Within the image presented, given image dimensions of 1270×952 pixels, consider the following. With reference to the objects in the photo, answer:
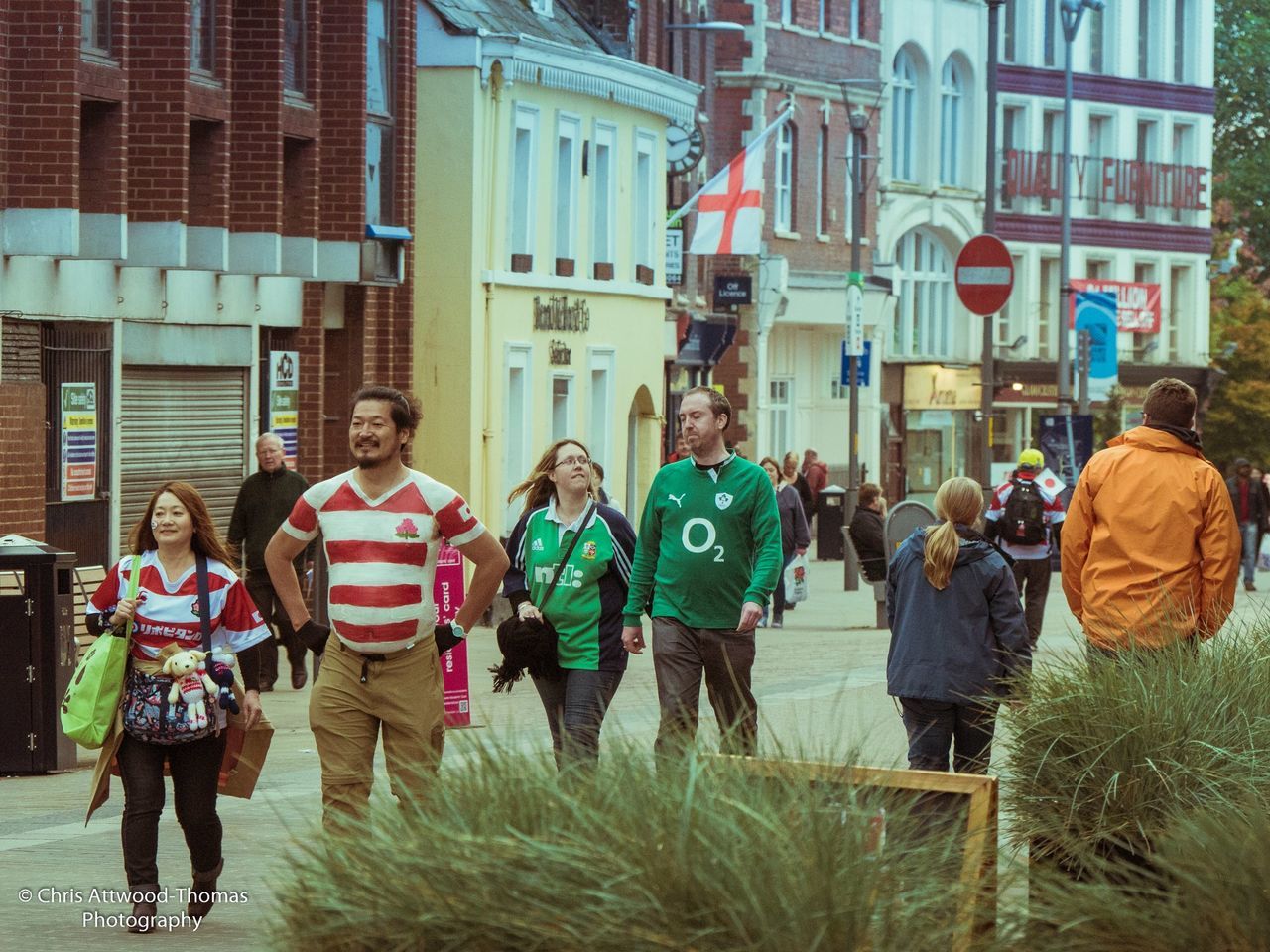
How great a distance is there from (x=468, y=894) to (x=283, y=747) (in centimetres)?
1027

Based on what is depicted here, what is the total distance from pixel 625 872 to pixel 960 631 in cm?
520

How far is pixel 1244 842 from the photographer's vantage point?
Result: 652cm

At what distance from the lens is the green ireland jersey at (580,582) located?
11133 millimetres

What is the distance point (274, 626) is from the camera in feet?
64.0

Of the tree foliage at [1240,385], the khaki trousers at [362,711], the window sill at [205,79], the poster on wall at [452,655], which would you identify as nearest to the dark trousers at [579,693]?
the khaki trousers at [362,711]

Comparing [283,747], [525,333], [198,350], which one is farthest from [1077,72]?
[283,747]

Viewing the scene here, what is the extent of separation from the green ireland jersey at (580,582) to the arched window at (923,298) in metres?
Result: 49.5

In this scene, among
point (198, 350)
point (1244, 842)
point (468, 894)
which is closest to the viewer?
point (468, 894)

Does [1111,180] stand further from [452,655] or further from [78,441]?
[452,655]

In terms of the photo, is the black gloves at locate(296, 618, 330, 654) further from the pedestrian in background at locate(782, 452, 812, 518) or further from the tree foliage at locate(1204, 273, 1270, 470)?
the tree foliage at locate(1204, 273, 1270, 470)

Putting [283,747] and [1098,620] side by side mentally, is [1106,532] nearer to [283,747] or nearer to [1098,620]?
[1098,620]

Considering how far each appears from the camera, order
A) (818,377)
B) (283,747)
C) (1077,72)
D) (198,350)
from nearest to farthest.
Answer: (283,747), (198,350), (818,377), (1077,72)

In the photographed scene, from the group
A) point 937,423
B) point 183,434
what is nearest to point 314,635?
point 183,434

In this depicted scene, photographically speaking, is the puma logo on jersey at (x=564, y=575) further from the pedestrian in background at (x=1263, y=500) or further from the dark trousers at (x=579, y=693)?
the pedestrian in background at (x=1263, y=500)
